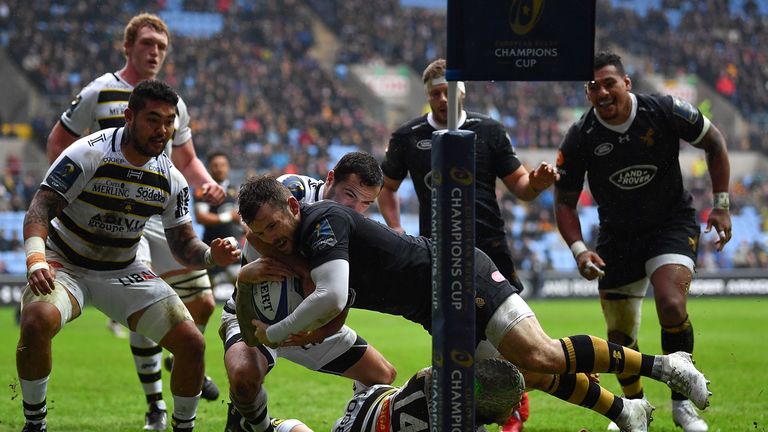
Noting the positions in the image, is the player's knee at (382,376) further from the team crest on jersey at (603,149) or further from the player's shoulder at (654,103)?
the player's shoulder at (654,103)

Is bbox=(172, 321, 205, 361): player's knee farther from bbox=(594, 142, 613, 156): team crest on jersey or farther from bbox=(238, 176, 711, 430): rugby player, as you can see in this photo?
bbox=(594, 142, 613, 156): team crest on jersey

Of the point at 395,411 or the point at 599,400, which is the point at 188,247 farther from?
the point at 599,400

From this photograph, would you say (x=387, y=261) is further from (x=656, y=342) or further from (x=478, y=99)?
(x=478, y=99)

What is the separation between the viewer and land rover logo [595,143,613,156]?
7.79 metres

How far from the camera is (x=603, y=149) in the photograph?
7812mm

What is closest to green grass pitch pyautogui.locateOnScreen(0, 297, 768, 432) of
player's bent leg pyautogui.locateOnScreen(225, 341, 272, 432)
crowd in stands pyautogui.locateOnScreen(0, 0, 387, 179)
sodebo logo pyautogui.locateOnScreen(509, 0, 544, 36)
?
player's bent leg pyautogui.locateOnScreen(225, 341, 272, 432)

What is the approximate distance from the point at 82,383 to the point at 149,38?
15.5 ft

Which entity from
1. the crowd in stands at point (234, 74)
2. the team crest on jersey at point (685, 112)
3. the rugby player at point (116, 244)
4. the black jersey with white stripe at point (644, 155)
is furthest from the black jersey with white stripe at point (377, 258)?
the crowd in stands at point (234, 74)

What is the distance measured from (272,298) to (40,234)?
5.05ft

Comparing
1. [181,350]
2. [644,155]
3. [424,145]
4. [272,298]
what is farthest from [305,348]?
[644,155]

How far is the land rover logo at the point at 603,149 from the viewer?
7785 millimetres

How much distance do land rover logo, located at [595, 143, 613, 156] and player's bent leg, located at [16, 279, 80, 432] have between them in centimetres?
398

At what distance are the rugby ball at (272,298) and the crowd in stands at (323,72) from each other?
2183 cm

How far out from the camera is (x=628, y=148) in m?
7.74
